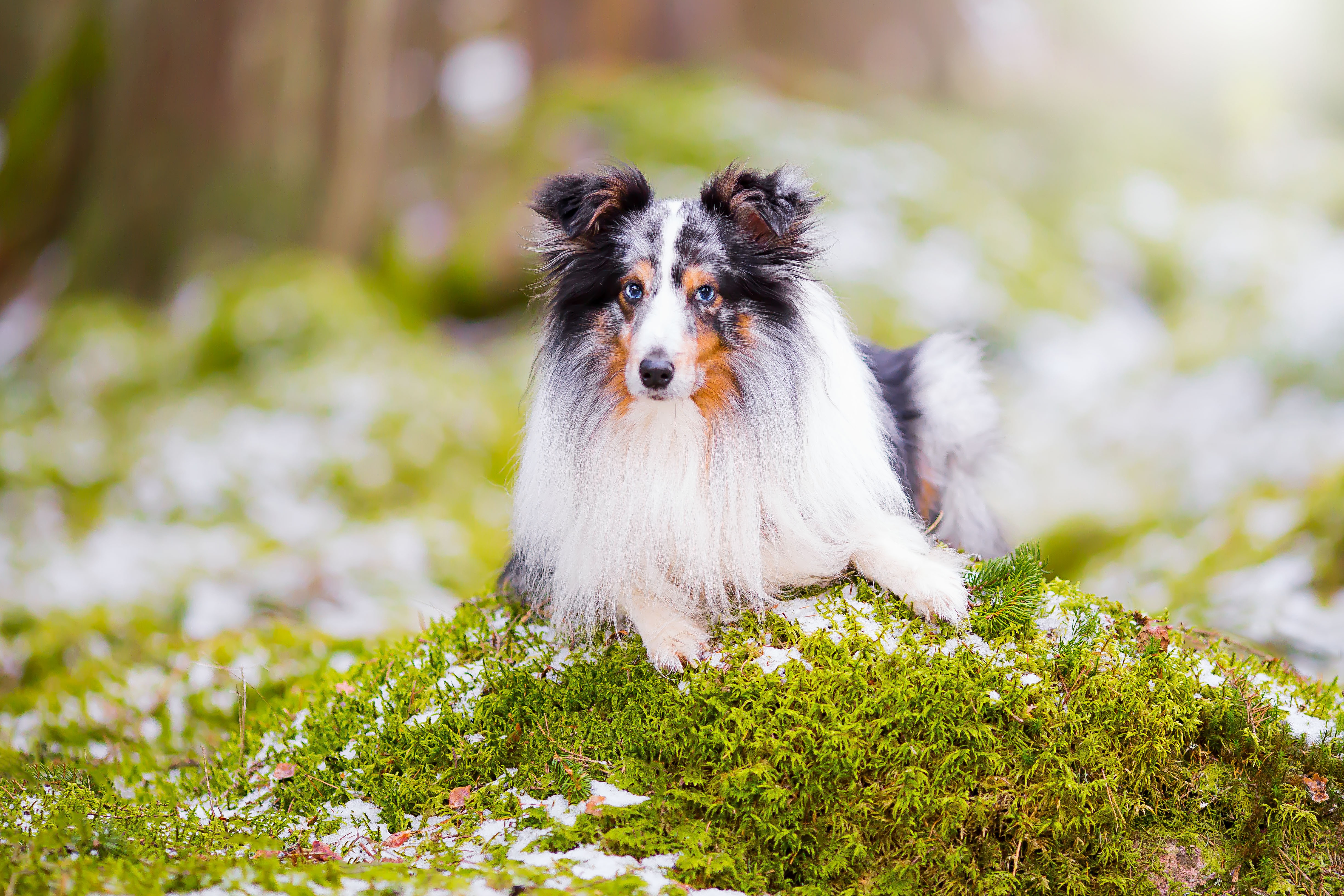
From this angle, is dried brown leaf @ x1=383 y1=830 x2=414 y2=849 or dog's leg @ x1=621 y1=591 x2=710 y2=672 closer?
dried brown leaf @ x1=383 y1=830 x2=414 y2=849

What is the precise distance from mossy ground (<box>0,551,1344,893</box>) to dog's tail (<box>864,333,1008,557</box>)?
40.0 inches

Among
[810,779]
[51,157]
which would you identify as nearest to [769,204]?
→ [810,779]

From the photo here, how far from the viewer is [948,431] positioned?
4.27 metres

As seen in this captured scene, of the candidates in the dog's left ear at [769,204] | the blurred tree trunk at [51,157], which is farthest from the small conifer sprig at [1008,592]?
the blurred tree trunk at [51,157]

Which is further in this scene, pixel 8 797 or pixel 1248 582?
pixel 1248 582

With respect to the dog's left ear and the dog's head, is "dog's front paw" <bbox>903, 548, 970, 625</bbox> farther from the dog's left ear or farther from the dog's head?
the dog's left ear

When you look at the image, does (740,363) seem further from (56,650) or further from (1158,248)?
(1158,248)

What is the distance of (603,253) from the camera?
3.25m

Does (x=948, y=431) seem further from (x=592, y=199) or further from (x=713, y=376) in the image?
(x=592, y=199)

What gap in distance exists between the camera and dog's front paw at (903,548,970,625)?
3094mm

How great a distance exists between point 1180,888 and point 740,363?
2107 millimetres

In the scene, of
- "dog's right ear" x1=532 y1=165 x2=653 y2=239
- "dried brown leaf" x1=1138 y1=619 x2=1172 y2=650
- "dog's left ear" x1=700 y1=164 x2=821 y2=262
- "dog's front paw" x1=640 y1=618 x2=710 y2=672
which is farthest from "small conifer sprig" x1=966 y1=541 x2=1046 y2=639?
"dog's right ear" x1=532 y1=165 x2=653 y2=239

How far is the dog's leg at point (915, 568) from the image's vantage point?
3104 millimetres

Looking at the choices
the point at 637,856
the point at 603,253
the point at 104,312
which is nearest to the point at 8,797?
the point at 637,856
